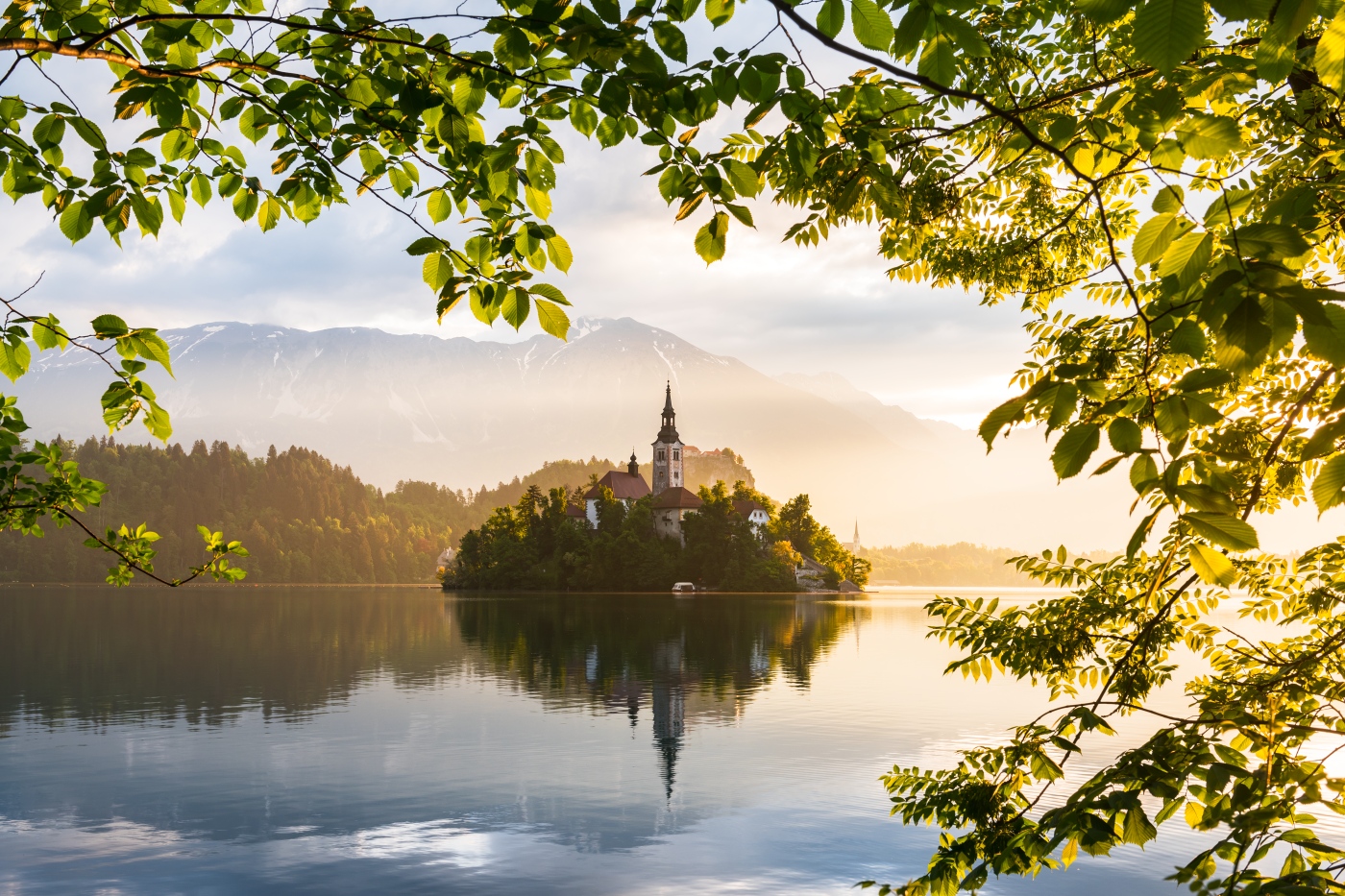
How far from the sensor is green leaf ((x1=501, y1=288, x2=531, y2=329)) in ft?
12.9

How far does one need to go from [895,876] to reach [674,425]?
5718 inches

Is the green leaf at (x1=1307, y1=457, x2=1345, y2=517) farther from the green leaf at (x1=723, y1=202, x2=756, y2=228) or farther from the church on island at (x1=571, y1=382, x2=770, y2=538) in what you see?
the church on island at (x1=571, y1=382, x2=770, y2=538)

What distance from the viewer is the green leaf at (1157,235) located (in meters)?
2.39

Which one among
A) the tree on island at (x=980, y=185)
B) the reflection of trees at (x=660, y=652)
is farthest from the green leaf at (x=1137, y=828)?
the reflection of trees at (x=660, y=652)

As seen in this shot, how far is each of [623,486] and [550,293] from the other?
523ft

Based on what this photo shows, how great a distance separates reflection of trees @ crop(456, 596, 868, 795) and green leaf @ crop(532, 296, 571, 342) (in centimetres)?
2299

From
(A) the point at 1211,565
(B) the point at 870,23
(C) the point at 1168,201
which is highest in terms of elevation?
(B) the point at 870,23

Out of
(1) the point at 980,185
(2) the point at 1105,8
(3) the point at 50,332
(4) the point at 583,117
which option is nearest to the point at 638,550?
(1) the point at 980,185

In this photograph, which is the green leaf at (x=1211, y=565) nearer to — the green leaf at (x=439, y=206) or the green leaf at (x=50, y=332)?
the green leaf at (x=439, y=206)

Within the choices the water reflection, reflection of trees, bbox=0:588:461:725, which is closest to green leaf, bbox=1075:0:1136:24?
the water reflection

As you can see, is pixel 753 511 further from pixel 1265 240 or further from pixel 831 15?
pixel 1265 240

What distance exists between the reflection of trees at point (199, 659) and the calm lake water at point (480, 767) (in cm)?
38

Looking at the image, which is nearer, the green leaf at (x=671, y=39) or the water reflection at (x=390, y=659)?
the green leaf at (x=671, y=39)

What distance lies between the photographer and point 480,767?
26.0m
